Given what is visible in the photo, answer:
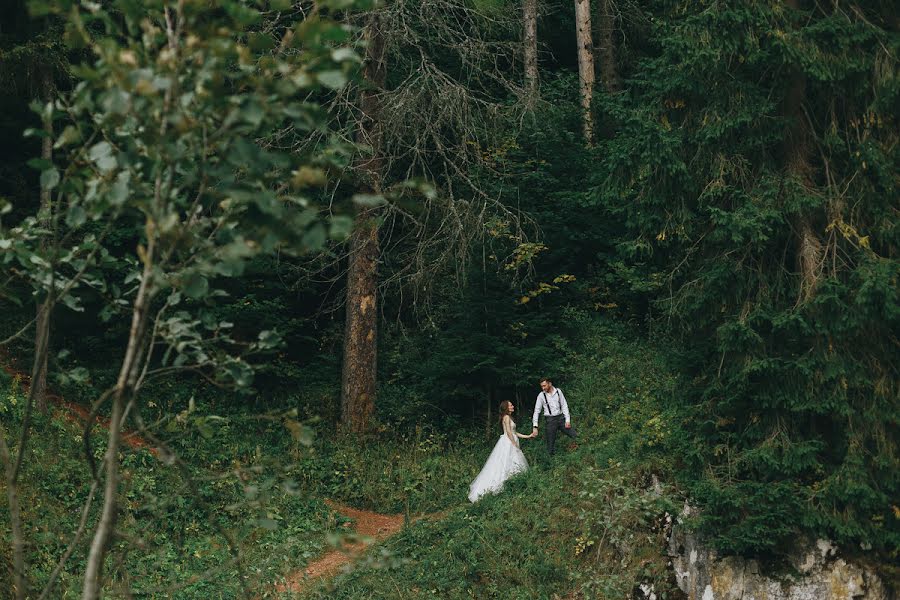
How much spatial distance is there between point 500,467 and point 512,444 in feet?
1.26

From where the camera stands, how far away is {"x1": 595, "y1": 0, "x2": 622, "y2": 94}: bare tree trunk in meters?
23.6

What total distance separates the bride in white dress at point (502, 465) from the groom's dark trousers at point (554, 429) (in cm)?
61

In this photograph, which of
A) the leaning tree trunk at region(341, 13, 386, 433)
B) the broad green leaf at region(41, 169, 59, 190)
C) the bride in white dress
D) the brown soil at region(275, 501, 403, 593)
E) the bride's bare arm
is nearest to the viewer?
the broad green leaf at region(41, 169, 59, 190)

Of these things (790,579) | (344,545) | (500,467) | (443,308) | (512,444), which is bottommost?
(790,579)

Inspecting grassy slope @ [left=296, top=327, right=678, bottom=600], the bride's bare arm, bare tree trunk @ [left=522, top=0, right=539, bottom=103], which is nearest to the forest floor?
grassy slope @ [left=296, top=327, right=678, bottom=600]

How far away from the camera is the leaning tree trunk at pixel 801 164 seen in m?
10.5

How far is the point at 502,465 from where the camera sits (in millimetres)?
14930

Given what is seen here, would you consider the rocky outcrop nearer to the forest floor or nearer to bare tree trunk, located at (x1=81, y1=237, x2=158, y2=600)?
the forest floor

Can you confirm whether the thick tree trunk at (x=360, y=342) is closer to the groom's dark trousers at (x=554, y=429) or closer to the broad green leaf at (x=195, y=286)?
the groom's dark trousers at (x=554, y=429)

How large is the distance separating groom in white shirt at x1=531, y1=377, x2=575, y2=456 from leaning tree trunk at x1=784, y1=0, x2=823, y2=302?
5.55 m

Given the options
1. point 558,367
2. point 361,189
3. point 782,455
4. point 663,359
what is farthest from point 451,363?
point 782,455

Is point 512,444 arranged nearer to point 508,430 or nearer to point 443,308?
point 508,430

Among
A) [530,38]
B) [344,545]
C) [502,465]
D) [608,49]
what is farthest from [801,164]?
[608,49]

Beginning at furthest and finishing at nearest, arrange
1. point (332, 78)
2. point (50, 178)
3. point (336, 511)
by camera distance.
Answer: point (336, 511)
point (50, 178)
point (332, 78)
